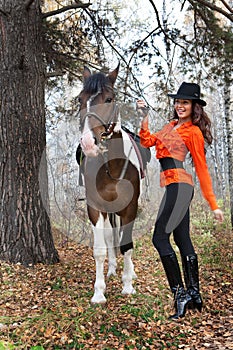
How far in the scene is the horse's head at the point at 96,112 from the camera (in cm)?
354

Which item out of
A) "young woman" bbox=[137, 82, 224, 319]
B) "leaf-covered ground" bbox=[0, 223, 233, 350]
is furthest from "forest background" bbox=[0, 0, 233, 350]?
"young woman" bbox=[137, 82, 224, 319]

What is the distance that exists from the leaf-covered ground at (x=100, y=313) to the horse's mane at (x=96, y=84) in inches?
85.2

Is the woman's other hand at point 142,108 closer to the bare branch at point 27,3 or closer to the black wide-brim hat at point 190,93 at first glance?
the black wide-brim hat at point 190,93

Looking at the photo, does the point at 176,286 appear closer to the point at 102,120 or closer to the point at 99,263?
the point at 99,263

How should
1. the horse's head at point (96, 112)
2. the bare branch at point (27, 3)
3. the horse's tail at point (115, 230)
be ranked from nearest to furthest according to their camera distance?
the horse's head at point (96, 112) < the bare branch at point (27, 3) < the horse's tail at point (115, 230)

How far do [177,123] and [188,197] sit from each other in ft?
2.59

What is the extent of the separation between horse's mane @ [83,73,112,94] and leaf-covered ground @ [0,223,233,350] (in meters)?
2.16

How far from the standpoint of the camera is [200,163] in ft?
12.3

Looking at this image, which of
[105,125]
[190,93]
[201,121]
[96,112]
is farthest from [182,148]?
[96,112]

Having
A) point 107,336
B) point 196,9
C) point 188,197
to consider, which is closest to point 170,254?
point 188,197

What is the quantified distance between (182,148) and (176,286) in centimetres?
139

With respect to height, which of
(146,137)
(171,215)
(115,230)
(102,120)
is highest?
(102,120)

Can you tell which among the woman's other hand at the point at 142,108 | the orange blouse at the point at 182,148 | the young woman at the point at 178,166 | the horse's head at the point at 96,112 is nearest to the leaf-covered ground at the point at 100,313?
the young woman at the point at 178,166

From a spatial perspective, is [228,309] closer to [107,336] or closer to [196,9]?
[107,336]
